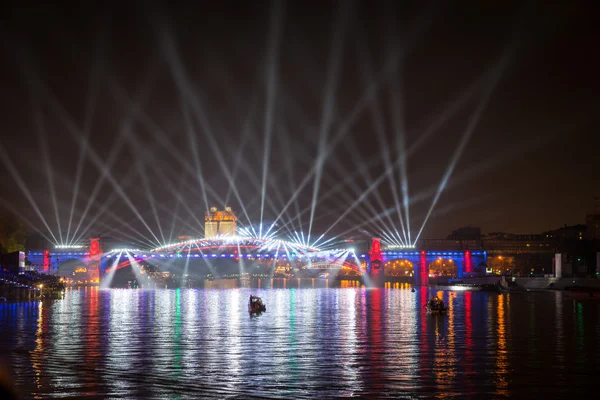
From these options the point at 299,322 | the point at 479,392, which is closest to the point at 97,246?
the point at 299,322

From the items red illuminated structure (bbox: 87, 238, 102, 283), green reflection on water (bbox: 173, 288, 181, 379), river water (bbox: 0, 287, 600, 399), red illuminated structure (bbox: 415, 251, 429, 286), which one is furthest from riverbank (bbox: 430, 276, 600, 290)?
red illuminated structure (bbox: 87, 238, 102, 283)

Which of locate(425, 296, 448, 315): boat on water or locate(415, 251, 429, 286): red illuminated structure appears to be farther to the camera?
locate(415, 251, 429, 286): red illuminated structure

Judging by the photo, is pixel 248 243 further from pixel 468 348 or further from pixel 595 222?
pixel 468 348

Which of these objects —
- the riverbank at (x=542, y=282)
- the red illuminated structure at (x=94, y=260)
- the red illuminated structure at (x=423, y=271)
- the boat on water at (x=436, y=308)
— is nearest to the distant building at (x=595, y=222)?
Answer: the riverbank at (x=542, y=282)

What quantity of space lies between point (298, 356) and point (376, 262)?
456 feet

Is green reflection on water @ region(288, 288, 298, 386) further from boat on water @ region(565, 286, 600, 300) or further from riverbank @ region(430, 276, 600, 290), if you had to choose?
riverbank @ region(430, 276, 600, 290)

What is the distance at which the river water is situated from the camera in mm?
27797

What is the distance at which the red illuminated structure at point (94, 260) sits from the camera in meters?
171

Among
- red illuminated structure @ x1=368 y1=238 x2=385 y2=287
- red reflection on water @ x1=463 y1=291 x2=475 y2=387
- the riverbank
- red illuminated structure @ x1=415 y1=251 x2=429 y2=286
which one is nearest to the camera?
red reflection on water @ x1=463 y1=291 x2=475 y2=387

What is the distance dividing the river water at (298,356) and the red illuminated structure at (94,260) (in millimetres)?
107405

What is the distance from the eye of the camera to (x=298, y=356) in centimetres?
3712

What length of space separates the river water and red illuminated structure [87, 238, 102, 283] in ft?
352

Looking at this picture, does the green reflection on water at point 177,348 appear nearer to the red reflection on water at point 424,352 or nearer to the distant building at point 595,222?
the red reflection on water at point 424,352

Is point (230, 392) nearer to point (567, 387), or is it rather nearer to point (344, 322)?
point (567, 387)
